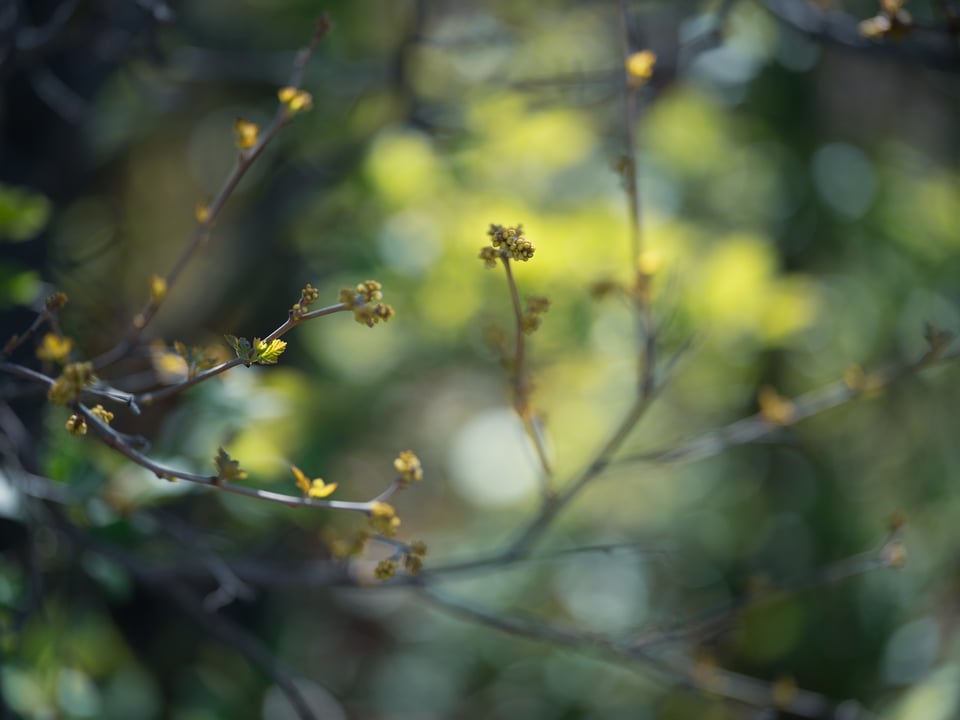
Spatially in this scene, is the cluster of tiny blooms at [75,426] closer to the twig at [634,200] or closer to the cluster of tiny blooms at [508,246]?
the cluster of tiny blooms at [508,246]

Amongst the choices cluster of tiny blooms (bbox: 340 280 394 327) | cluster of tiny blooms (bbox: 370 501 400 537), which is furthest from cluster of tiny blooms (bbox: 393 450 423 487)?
cluster of tiny blooms (bbox: 340 280 394 327)

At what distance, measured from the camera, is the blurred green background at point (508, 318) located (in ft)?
4.59

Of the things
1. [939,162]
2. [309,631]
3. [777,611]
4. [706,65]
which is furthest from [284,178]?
[939,162]

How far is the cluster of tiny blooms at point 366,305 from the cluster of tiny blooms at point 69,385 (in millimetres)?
173

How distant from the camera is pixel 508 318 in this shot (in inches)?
60.4

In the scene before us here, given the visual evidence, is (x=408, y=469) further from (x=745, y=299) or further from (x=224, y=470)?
(x=745, y=299)

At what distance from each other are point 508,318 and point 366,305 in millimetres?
952

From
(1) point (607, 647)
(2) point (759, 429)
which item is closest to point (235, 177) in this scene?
(1) point (607, 647)

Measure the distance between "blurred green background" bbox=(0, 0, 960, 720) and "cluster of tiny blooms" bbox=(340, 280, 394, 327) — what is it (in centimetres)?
58

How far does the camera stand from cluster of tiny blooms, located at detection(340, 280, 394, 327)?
58 cm

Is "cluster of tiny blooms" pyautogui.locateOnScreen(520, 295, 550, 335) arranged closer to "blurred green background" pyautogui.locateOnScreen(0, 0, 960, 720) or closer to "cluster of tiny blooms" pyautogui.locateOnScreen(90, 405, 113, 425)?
"cluster of tiny blooms" pyautogui.locateOnScreen(90, 405, 113, 425)

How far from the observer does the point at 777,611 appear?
177cm

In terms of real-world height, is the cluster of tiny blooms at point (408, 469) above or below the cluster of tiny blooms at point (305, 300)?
below

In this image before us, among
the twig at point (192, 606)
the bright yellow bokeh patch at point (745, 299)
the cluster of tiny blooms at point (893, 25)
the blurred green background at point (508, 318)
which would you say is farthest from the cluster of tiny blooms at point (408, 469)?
the bright yellow bokeh patch at point (745, 299)
